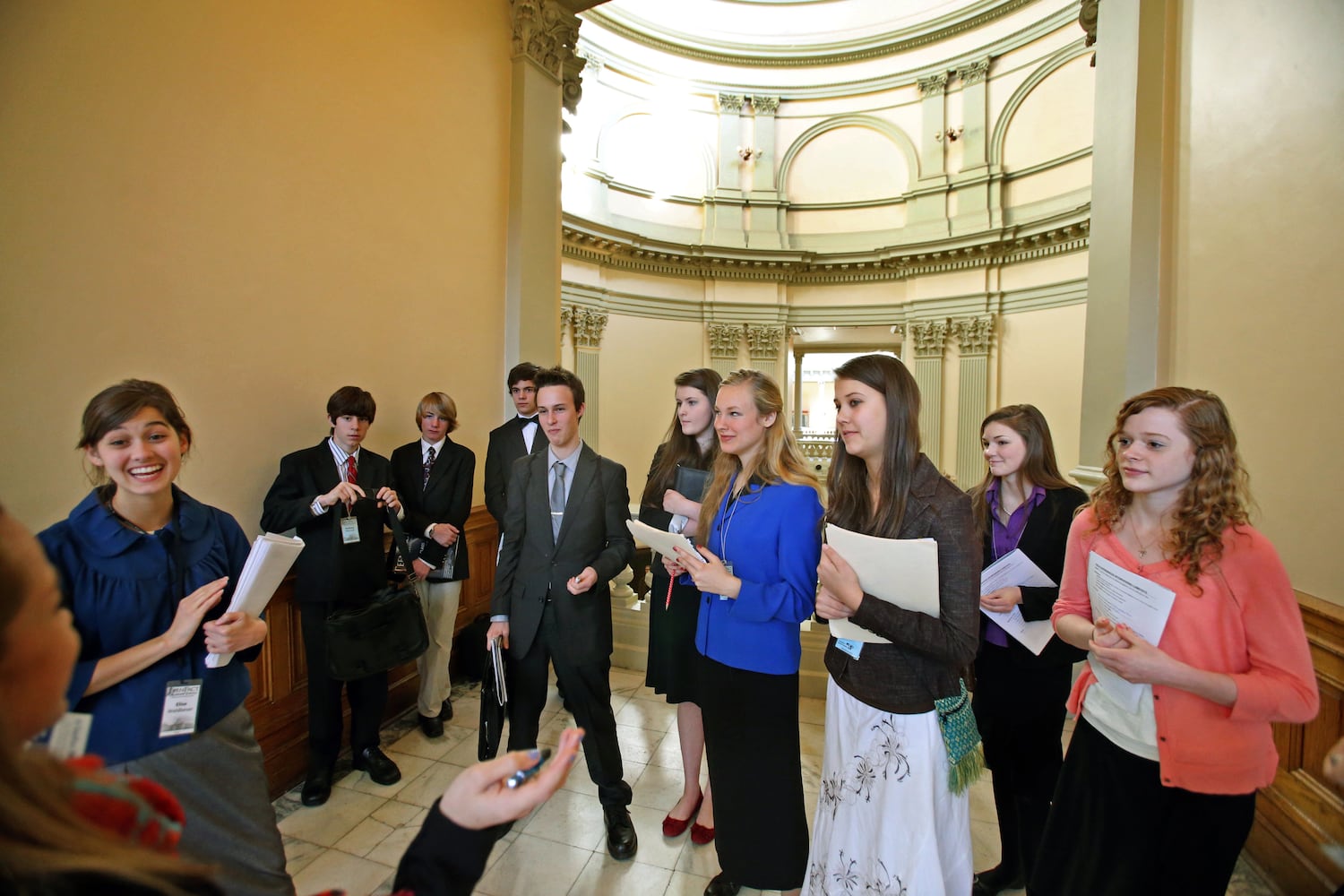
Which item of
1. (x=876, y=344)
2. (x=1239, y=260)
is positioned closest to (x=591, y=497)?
(x=1239, y=260)

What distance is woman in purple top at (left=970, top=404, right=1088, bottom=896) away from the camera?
212 cm

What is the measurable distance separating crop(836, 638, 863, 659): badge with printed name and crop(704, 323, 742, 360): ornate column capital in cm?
1159

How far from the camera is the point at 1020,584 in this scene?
7.08ft

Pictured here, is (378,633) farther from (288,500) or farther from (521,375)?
(521,375)

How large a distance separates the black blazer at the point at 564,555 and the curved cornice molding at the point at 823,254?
937 cm

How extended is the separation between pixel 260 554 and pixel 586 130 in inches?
460

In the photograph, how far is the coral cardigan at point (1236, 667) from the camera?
133cm

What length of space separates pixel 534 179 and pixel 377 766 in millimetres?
4203

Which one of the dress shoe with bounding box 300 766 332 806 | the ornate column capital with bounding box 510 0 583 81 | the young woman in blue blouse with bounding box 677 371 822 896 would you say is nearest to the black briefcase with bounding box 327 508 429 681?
the dress shoe with bounding box 300 766 332 806

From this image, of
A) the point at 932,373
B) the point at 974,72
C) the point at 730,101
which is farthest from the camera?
the point at 730,101

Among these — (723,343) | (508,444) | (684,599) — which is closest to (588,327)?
(723,343)

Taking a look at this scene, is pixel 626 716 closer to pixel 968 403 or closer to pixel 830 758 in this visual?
pixel 830 758

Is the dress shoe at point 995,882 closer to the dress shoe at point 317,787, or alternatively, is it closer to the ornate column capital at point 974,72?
the dress shoe at point 317,787

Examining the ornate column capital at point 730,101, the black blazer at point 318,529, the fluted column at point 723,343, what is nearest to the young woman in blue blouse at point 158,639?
the black blazer at point 318,529
